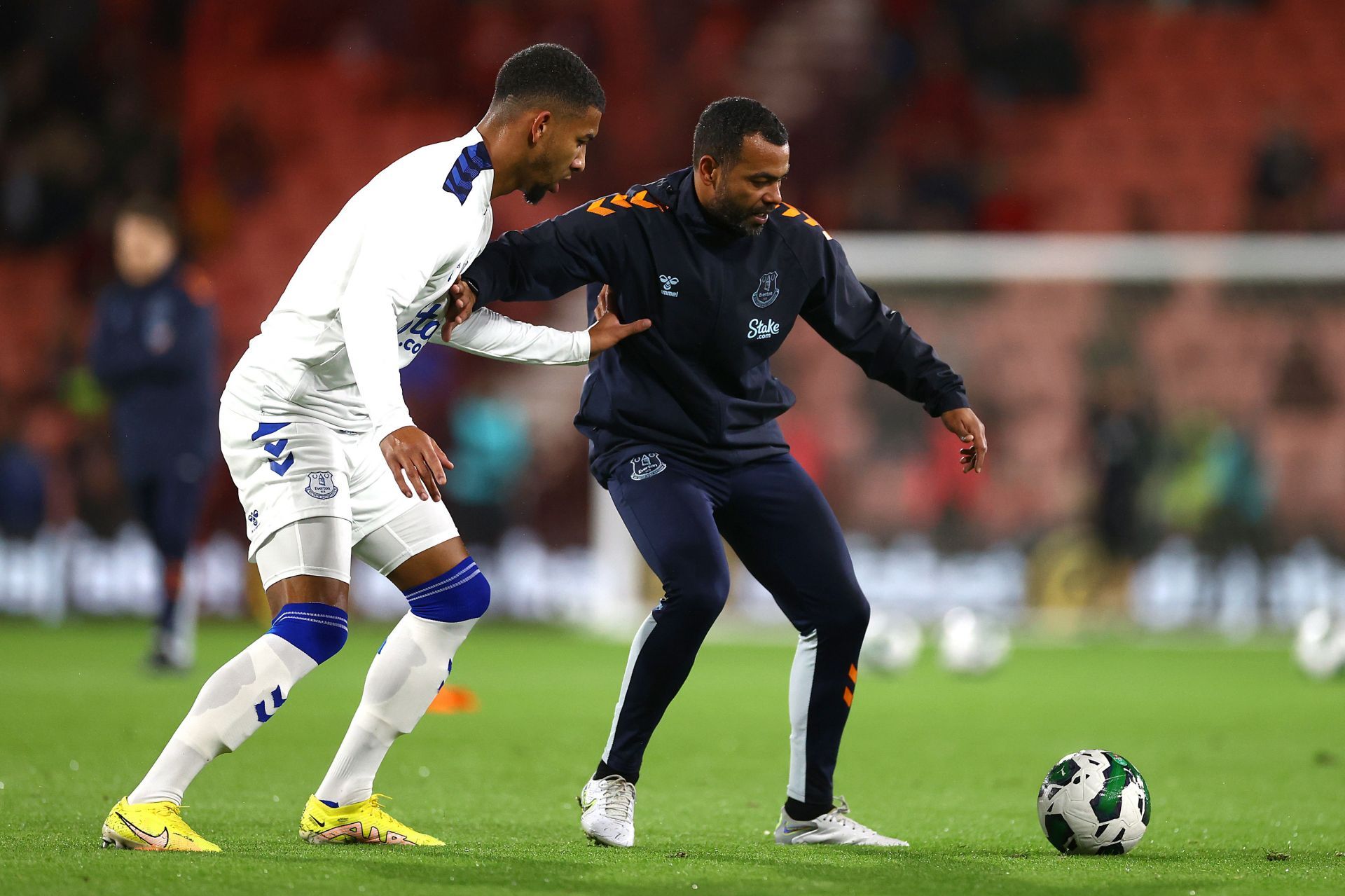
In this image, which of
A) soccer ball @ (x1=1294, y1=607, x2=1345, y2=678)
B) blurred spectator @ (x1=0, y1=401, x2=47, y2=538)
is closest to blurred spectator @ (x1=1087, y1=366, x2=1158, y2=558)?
soccer ball @ (x1=1294, y1=607, x2=1345, y2=678)

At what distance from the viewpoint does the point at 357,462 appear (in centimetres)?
451

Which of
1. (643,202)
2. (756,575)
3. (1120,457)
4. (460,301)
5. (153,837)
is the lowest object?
(153,837)

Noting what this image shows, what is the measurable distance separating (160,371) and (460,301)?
5.95 metres

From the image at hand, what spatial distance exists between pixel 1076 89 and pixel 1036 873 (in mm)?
16033

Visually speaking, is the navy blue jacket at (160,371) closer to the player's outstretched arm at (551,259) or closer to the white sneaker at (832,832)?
the player's outstretched arm at (551,259)

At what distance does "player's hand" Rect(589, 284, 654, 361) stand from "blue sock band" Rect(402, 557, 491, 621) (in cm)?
72

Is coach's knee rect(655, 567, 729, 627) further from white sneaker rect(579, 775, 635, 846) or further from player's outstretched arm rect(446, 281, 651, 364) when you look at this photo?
player's outstretched arm rect(446, 281, 651, 364)

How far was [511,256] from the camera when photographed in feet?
15.6

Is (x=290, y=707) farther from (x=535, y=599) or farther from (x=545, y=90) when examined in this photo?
(x=535, y=599)

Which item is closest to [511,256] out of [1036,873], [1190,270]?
[1036,873]

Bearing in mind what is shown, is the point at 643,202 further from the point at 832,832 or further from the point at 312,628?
the point at 832,832

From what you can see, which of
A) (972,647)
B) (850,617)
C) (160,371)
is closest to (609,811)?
(850,617)

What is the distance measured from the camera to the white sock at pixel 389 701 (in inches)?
177

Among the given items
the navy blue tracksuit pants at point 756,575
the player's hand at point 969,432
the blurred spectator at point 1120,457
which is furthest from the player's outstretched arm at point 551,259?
the blurred spectator at point 1120,457
